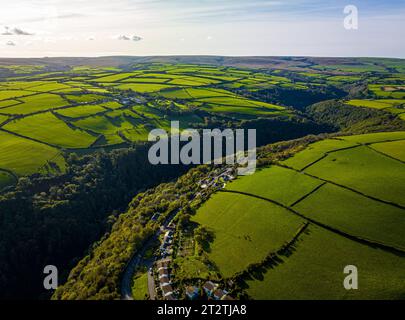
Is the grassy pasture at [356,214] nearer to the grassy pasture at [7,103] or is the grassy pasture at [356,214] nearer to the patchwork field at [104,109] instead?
the patchwork field at [104,109]

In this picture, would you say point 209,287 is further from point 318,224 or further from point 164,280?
point 318,224

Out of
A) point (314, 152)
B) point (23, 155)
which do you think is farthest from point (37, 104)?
point (314, 152)

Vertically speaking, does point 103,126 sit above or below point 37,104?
below

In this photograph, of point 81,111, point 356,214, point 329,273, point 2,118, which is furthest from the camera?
point 81,111

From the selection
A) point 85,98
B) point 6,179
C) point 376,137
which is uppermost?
point 85,98

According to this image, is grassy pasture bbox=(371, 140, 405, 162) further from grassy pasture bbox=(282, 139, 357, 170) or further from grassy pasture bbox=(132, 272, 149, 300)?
grassy pasture bbox=(132, 272, 149, 300)
